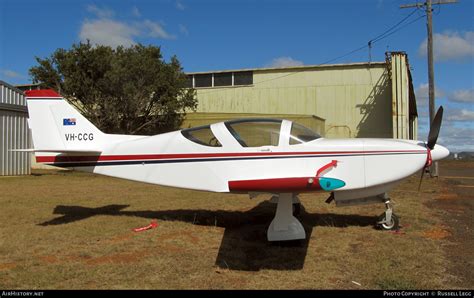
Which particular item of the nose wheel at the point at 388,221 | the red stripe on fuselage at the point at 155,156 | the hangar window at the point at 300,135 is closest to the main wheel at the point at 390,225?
the nose wheel at the point at 388,221

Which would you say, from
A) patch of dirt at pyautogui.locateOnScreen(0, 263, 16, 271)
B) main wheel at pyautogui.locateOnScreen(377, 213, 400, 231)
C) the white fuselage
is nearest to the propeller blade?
the white fuselage

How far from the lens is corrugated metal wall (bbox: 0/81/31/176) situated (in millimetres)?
18984

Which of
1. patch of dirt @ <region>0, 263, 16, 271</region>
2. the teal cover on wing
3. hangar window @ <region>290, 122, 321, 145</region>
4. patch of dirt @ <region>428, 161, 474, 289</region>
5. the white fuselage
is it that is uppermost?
hangar window @ <region>290, 122, 321, 145</region>

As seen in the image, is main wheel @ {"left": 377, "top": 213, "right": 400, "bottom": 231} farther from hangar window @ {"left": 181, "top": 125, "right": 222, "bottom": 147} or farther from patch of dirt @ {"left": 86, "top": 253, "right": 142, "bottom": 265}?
patch of dirt @ {"left": 86, "top": 253, "right": 142, "bottom": 265}

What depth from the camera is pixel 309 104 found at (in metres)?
29.3

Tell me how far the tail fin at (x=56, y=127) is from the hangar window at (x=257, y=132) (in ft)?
9.58

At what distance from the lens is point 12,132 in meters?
19.4

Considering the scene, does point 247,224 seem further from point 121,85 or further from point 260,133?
point 121,85

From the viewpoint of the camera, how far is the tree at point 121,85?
64.6ft

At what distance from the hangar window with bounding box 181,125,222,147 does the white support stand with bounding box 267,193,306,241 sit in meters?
1.44

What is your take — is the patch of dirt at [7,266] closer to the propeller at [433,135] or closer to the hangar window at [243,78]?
the propeller at [433,135]

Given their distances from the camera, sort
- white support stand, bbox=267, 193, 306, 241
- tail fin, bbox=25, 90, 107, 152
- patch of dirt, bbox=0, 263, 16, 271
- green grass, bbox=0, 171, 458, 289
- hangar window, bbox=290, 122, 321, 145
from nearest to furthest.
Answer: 1. green grass, bbox=0, 171, 458, 289
2. patch of dirt, bbox=0, 263, 16, 271
3. white support stand, bbox=267, 193, 306, 241
4. hangar window, bbox=290, 122, 321, 145
5. tail fin, bbox=25, 90, 107, 152

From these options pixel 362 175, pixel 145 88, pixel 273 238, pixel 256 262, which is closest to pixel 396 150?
pixel 362 175

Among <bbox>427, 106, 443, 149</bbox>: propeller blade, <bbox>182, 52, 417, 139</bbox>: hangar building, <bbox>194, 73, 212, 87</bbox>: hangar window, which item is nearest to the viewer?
<bbox>427, 106, 443, 149</bbox>: propeller blade
